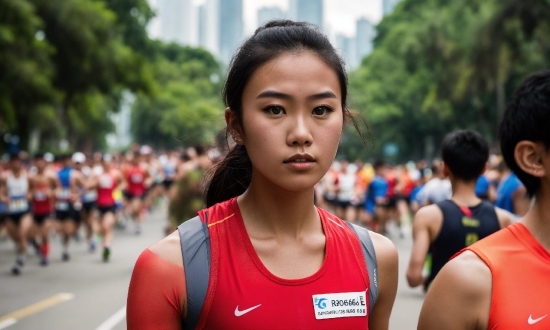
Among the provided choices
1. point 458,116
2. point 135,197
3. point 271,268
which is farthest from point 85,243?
point 458,116

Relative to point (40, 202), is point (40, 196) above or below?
above

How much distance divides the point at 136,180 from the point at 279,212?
19.3 m

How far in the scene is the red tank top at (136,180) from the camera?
854 inches

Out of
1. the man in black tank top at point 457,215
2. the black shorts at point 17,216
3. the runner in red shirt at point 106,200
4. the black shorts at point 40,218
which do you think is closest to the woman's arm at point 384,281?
the man in black tank top at point 457,215

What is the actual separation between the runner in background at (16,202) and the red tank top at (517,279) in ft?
40.4

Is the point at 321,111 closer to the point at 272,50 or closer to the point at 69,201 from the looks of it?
the point at 272,50

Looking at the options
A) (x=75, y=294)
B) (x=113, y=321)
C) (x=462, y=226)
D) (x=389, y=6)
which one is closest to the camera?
(x=462, y=226)

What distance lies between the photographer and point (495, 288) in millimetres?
2549

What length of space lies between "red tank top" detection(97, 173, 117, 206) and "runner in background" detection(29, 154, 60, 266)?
1.08m

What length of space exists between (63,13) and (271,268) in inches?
961

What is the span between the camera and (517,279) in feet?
8.43

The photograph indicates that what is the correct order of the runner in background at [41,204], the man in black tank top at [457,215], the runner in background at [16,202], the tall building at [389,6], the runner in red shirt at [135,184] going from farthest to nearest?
the tall building at [389,6], the runner in red shirt at [135,184], the runner in background at [41,204], the runner in background at [16,202], the man in black tank top at [457,215]

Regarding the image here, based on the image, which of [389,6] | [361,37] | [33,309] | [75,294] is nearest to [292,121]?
[33,309]

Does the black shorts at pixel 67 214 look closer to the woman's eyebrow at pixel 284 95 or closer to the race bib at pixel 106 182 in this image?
the race bib at pixel 106 182
